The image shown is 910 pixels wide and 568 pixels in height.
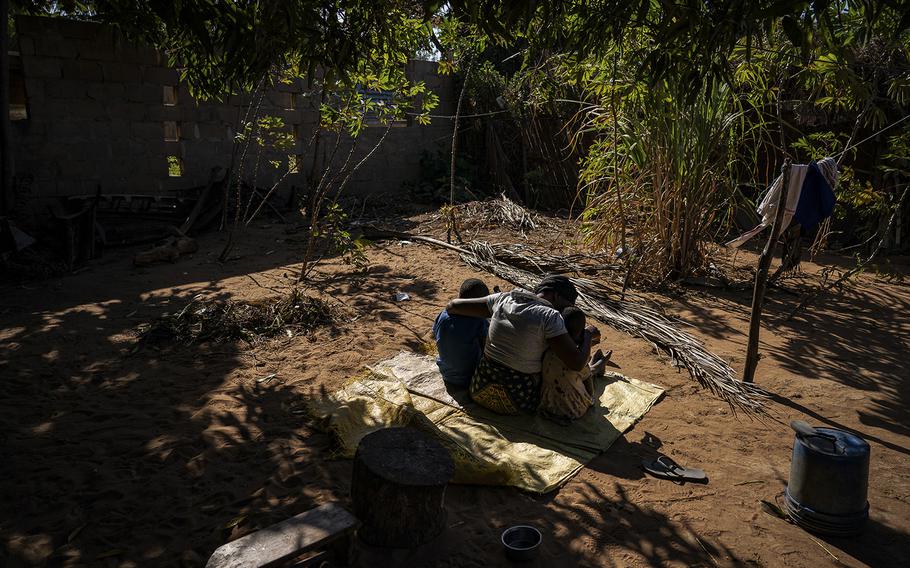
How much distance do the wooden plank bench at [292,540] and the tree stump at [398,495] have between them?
0.15 metres

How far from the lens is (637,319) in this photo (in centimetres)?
536

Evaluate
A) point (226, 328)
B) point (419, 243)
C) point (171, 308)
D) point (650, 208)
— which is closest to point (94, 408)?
point (226, 328)

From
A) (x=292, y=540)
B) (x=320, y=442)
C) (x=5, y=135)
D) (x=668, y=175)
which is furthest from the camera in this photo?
(x=5, y=135)

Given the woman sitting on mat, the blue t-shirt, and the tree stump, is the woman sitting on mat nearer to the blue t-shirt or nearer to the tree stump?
the blue t-shirt

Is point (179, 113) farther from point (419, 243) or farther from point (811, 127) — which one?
point (811, 127)

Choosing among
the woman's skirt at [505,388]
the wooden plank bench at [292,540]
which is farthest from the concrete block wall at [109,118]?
the wooden plank bench at [292,540]

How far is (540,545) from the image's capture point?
2680 mm

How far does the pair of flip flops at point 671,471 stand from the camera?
3.24m

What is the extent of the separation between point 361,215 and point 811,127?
6.69 m

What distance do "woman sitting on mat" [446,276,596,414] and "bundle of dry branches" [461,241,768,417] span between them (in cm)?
108

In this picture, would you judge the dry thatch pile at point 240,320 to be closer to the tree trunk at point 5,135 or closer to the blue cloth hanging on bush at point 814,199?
the tree trunk at point 5,135

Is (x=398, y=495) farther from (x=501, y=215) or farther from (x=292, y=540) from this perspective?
(x=501, y=215)

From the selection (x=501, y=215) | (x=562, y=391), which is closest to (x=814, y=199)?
(x=562, y=391)

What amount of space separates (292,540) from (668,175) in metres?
5.19
